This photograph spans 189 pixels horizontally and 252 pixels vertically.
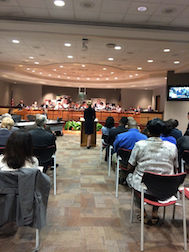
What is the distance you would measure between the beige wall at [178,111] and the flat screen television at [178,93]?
0.68 metres

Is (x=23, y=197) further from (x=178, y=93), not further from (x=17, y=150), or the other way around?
(x=178, y=93)

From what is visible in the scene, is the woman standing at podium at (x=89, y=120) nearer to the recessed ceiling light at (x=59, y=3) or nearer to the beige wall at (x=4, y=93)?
the recessed ceiling light at (x=59, y=3)

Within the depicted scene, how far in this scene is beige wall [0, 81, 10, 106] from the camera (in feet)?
55.2

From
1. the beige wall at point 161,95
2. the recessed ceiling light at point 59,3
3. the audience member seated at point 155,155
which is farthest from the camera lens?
the beige wall at point 161,95

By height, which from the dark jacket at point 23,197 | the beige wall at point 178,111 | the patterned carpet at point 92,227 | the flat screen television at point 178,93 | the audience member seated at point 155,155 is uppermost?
the flat screen television at point 178,93

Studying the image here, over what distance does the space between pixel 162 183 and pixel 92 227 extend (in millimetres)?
1127

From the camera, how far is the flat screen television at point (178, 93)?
9.50m

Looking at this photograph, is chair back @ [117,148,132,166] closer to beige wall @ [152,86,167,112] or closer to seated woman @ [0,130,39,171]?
seated woman @ [0,130,39,171]

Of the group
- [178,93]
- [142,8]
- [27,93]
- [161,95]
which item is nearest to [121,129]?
[142,8]

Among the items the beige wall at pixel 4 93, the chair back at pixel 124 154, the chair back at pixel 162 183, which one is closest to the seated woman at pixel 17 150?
the chair back at pixel 162 183

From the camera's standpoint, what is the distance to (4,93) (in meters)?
17.4

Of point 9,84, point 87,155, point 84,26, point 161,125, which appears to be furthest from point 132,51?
point 9,84

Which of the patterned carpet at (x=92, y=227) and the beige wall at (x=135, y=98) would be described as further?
the beige wall at (x=135, y=98)

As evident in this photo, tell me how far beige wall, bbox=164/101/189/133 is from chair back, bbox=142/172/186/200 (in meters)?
8.95
